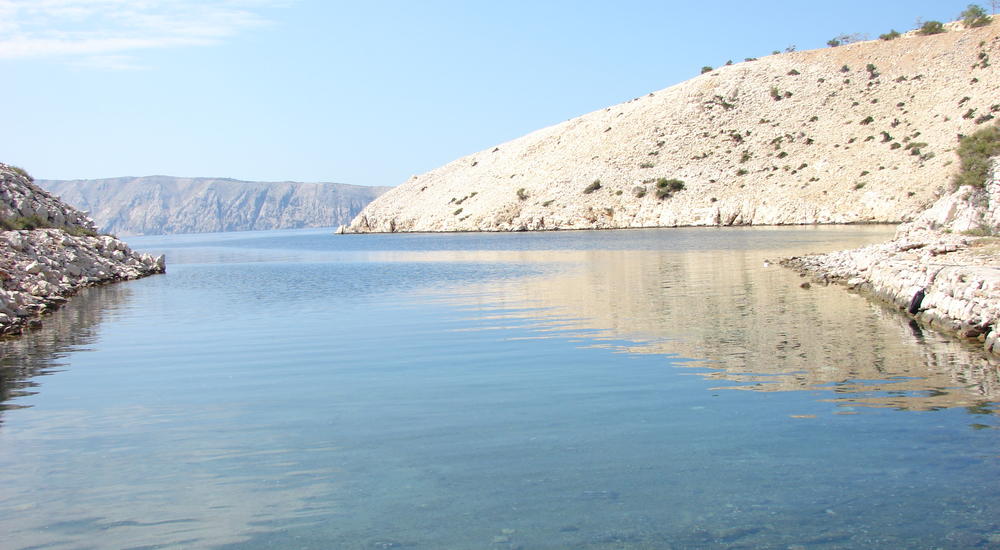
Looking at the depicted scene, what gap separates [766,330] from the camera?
1567 cm

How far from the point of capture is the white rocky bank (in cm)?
1463

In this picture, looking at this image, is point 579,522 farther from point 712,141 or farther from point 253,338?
point 712,141

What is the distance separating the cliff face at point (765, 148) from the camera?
2655 inches

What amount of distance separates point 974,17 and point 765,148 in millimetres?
28902

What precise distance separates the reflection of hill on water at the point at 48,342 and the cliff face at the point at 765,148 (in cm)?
5374

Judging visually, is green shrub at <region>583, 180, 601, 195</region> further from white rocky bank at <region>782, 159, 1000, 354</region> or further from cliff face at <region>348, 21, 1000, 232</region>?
white rocky bank at <region>782, 159, 1000, 354</region>

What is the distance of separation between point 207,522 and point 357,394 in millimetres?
4533

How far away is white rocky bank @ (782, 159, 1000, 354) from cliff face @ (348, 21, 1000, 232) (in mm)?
31818

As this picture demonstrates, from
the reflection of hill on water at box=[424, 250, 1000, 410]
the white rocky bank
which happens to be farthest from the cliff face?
the reflection of hill on water at box=[424, 250, 1000, 410]

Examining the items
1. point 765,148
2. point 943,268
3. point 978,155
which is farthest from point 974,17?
point 943,268

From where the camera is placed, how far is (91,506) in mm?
7250

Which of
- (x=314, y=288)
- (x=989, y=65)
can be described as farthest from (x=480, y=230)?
(x=314, y=288)

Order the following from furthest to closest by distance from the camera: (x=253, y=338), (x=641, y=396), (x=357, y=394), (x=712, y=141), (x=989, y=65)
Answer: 1. (x=712, y=141)
2. (x=989, y=65)
3. (x=253, y=338)
4. (x=357, y=394)
5. (x=641, y=396)

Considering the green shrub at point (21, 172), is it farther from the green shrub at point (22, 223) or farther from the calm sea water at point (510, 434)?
the calm sea water at point (510, 434)
